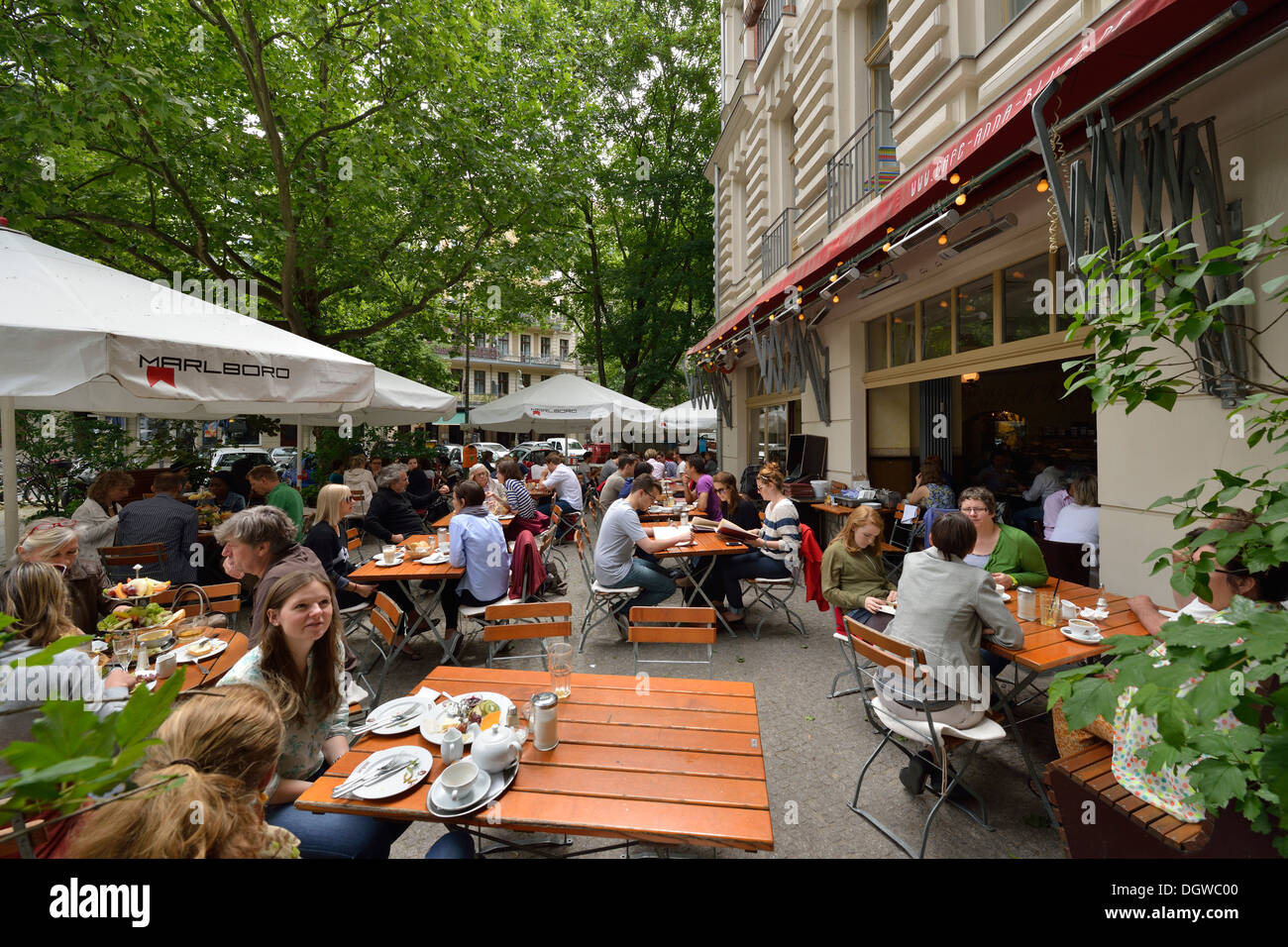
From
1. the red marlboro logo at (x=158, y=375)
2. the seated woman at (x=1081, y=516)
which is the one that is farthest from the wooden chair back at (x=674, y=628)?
the seated woman at (x=1081, y=516)

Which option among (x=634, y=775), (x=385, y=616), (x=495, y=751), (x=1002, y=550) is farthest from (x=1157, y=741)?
(x=385, y=616)

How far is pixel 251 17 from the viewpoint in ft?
25.2

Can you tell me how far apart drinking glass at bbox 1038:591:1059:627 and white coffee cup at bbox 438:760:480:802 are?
3678 millimetres

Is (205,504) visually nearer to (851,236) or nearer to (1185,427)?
(851,236)

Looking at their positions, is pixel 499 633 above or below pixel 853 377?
below

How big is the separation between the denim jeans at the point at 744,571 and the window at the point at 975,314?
11.0 feet

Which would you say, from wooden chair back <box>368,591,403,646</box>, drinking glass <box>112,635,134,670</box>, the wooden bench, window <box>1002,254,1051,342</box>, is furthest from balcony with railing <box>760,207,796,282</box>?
drinking glass <box>112,635,134,670</box>

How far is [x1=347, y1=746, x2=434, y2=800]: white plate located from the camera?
6.56ft

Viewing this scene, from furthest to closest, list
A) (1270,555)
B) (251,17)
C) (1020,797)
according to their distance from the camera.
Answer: (251,17) < (1020,797) < (1270,555)

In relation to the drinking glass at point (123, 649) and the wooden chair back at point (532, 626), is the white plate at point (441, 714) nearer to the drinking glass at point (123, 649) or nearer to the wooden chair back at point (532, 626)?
the wooden chair back at point (532, 626)

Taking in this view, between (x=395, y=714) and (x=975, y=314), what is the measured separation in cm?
683

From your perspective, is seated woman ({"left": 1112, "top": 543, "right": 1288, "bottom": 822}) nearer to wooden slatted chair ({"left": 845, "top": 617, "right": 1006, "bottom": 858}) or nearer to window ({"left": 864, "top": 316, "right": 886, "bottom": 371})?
wooden slatted chair ({"left": 845, "top": 617, "right": 1006, "bottom": 858})
